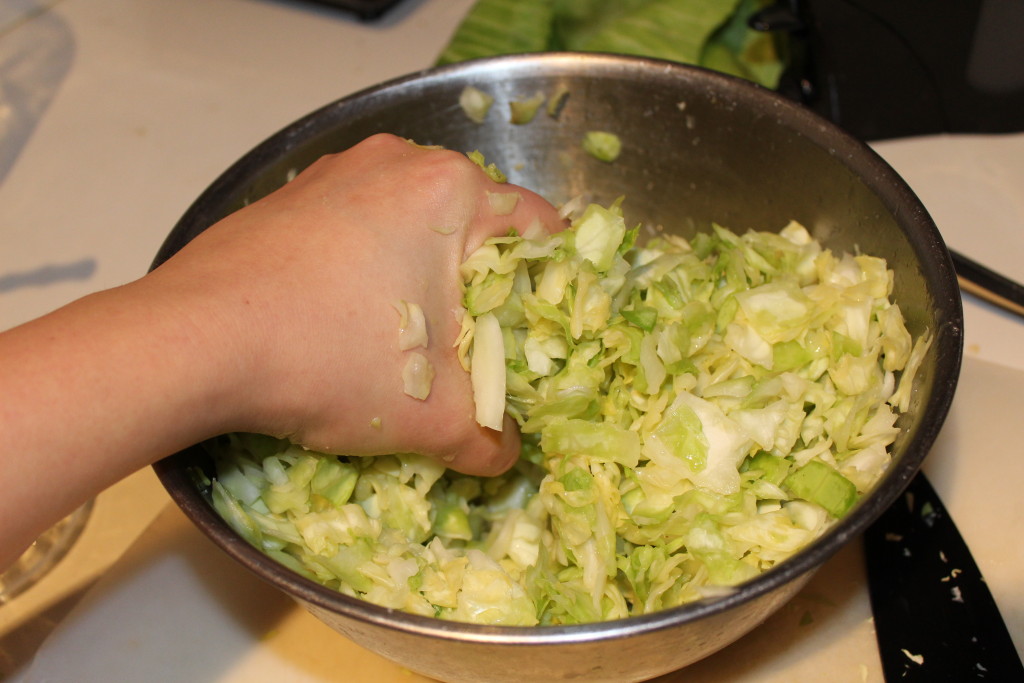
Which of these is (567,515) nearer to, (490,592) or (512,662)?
(490,592)

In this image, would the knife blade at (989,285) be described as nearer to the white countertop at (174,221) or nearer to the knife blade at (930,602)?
the white countertop at (174,221)

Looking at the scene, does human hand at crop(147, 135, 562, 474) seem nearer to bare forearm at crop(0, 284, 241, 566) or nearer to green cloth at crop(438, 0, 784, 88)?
bare forearm at crop(0, 284, 241, 566)

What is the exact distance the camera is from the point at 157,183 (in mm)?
1812

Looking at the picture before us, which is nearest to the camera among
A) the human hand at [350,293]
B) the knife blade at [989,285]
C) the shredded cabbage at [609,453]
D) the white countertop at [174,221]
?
the human hand at [350,293]

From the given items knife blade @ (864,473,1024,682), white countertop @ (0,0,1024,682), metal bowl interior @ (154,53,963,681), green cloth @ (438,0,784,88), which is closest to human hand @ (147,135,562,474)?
metal bowl interior @ (154,53,963,681)

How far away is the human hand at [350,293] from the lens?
847 mm

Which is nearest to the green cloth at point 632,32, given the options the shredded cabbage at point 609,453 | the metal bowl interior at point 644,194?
the metal bowl interior at point 644,194

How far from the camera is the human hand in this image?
0.85 m

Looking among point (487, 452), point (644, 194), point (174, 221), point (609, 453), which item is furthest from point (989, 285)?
point (174, 221)

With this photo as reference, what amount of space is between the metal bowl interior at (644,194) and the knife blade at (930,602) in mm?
247

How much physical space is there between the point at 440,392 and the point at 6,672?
2.27 ft

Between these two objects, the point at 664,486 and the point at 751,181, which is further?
the point at 751,181

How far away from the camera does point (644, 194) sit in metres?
1.46

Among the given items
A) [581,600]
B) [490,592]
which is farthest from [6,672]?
[581,600]
